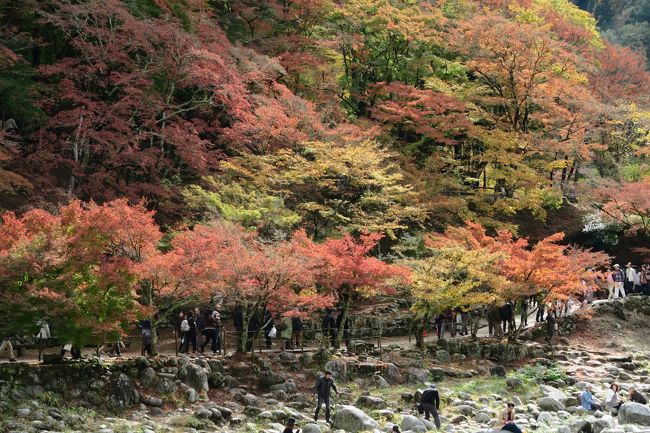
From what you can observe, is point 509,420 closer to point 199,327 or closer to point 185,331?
point 185,331

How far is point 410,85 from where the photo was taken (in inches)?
1544

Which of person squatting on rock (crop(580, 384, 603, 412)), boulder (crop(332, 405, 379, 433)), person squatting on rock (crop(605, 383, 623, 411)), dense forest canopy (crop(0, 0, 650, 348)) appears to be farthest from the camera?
person squatting on rock (crop(580, 384, 603, 412))

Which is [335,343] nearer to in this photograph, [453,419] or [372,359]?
[372,359]

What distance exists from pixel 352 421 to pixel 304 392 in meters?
3.42

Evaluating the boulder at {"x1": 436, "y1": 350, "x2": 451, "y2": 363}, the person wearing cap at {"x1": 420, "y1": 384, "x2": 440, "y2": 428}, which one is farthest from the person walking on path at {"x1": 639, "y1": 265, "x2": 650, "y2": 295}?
the person wearing cap at {"x1": 420, "y1": 384, "x2": 440, "y2": 428}

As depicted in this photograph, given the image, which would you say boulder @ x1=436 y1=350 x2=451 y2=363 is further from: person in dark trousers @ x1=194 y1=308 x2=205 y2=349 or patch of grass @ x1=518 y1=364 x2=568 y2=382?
person in dark trousers @ x1=194 y1=308 x2=205 y2=349

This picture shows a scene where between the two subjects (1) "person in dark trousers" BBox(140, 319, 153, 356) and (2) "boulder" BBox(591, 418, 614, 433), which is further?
(1) "person in dark trousers" BBox(140, 319, 153, 356)

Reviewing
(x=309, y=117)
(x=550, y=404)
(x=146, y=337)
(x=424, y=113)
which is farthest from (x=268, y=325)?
(x=424, y=113)

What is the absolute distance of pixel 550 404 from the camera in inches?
797

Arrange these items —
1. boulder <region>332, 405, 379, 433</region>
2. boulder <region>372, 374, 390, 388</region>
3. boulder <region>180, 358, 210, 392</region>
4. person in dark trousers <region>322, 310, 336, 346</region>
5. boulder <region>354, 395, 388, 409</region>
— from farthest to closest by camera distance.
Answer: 1. person in dark trousers <region>322, 310, 336, 346</region>
2. boulder <region>372, 374, 390, 388</region>
3. boulder <region>354, 395, 388, 409</region>
4. boulder <region>180, 358, 210, 392</region>
5. boulder <region>332, 405, 379, 433</region>

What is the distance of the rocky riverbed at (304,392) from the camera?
16109 millimetres

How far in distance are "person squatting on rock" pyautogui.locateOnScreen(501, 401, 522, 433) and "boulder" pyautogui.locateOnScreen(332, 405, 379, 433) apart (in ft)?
11.0

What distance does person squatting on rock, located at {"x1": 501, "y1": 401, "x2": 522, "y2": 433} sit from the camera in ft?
45.1

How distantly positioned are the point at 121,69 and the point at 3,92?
16.0 feet
